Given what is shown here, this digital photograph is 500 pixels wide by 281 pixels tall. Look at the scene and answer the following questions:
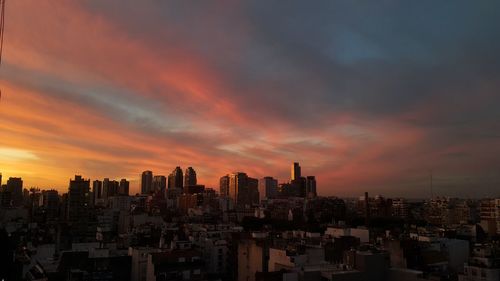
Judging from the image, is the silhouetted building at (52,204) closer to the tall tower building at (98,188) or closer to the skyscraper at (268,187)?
the tall tower building at (98,188)

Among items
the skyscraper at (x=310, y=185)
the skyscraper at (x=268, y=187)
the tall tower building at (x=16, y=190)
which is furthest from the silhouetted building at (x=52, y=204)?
the skyscraper at (x=310, y=185)

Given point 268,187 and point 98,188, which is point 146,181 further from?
point 268,187

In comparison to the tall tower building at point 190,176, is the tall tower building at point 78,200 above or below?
below

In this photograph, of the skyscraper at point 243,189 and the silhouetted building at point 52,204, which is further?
the skyscraper at point 243,189

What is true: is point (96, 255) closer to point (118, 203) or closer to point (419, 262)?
point (419, 262)

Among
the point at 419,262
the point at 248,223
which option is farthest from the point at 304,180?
the point at 419,262

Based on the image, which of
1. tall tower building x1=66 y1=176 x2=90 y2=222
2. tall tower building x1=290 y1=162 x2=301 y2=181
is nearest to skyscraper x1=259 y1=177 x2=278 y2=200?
tall tower building x1=290 y1=162 x2=301 y2=181

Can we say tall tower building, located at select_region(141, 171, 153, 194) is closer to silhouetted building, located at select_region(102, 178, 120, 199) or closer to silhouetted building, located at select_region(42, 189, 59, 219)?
silhouetted building, located at select_region(102, 178, 120, 199)

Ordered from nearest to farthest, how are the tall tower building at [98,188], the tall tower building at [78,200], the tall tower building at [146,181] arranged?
the tall tower building at [78,200] → the tall tower building at [98,188] → the tall tower building at [146,181]
